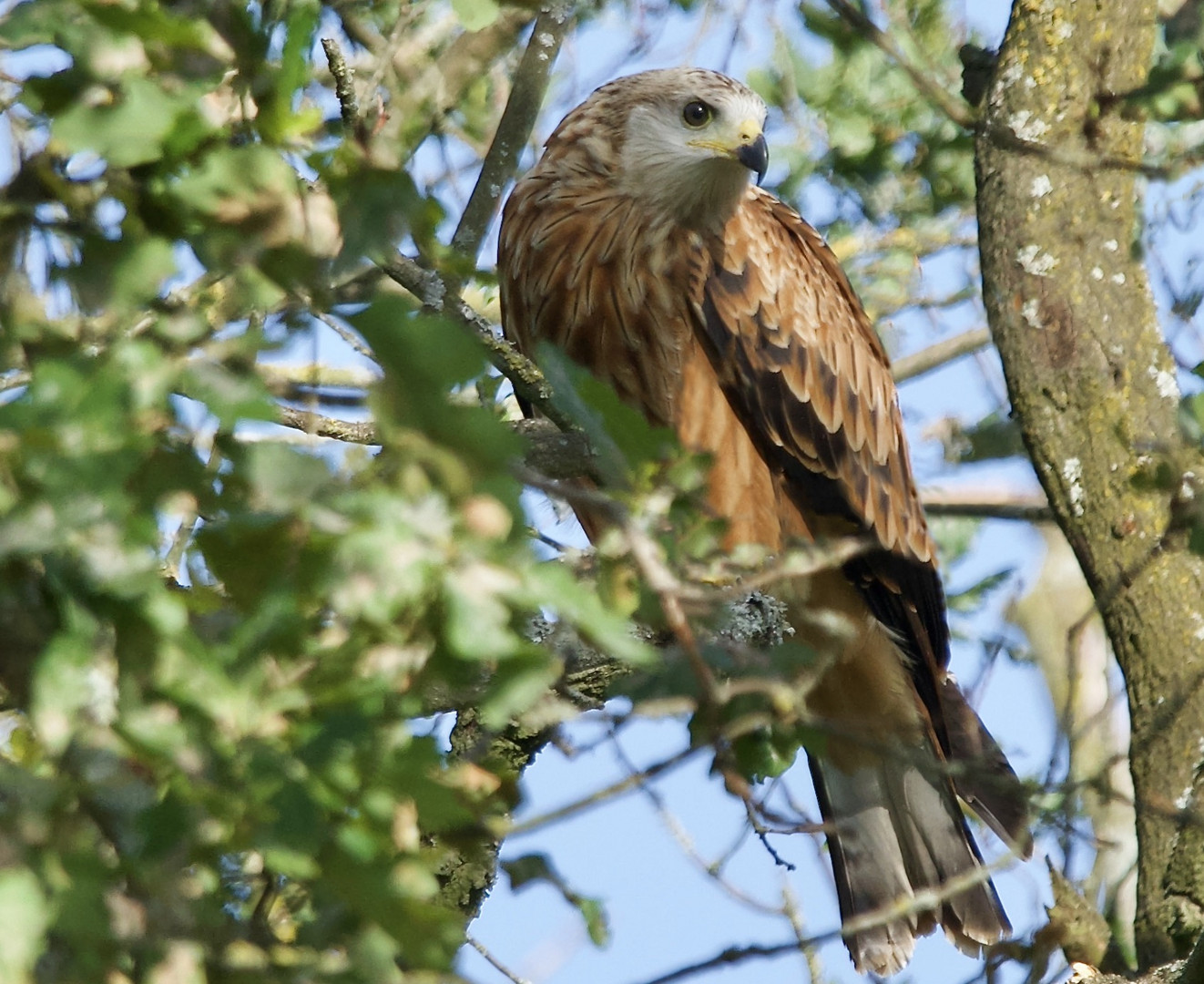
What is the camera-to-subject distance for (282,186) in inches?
47.8

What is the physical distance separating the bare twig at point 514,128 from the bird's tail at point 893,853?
2.34 m

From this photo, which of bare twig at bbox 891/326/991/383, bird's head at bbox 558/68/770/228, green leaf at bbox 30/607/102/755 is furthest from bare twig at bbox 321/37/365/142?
bare twig at bbox 891/326/991/383

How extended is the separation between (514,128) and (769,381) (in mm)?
1427

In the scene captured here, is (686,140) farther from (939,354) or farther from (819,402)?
(939,354)

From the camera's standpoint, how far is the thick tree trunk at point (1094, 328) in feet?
13.6

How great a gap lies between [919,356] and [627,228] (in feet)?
7.70

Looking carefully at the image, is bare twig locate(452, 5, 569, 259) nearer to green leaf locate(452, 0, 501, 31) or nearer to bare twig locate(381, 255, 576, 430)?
bare twig locate(381, 255, 576, 430)

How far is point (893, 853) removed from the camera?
4.88 meters

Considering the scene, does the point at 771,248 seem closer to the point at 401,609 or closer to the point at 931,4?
the point at 931,4

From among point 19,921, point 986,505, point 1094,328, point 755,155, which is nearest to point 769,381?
point 755,155

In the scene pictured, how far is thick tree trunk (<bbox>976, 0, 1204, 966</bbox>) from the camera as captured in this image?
415 centimetres

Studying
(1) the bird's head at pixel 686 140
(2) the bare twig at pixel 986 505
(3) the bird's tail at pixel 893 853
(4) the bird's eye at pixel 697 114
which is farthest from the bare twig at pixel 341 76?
(2) the bare twig at pixel 986 505

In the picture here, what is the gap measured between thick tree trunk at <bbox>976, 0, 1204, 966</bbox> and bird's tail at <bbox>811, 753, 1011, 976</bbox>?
83cm

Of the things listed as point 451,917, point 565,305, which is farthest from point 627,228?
point 451,917
